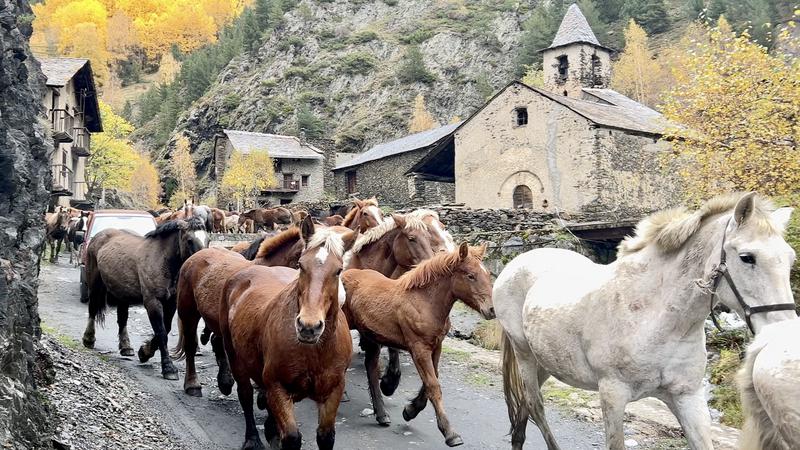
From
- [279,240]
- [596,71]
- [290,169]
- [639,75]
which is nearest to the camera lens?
[279,240]

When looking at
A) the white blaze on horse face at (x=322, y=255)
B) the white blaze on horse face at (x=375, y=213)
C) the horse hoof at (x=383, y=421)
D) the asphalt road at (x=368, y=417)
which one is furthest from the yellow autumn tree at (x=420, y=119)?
the white blaze on horse face at (x=322, y=255)

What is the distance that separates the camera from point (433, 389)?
19.8 feet

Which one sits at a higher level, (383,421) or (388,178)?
(388,178)

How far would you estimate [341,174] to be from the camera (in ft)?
181

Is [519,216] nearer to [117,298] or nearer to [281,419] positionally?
[117,298]

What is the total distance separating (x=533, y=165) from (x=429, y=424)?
70.6 ft

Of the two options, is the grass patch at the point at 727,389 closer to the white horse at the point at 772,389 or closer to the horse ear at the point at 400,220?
the white horse at the point at 772,389

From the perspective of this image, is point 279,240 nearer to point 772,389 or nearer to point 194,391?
point 194,391

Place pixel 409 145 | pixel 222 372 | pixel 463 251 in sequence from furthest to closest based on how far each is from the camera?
pixel 409 145 → pixel 222 372 → pixel 463 251

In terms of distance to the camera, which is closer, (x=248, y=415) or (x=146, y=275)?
(x=248, y=415)

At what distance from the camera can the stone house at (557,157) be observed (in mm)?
25797

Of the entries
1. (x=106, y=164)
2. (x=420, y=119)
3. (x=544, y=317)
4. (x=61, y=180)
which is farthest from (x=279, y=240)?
(x=420, y=119)

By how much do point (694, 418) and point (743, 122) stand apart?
15158 millimetres

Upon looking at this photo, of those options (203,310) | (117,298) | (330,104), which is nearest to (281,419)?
(203,310)
